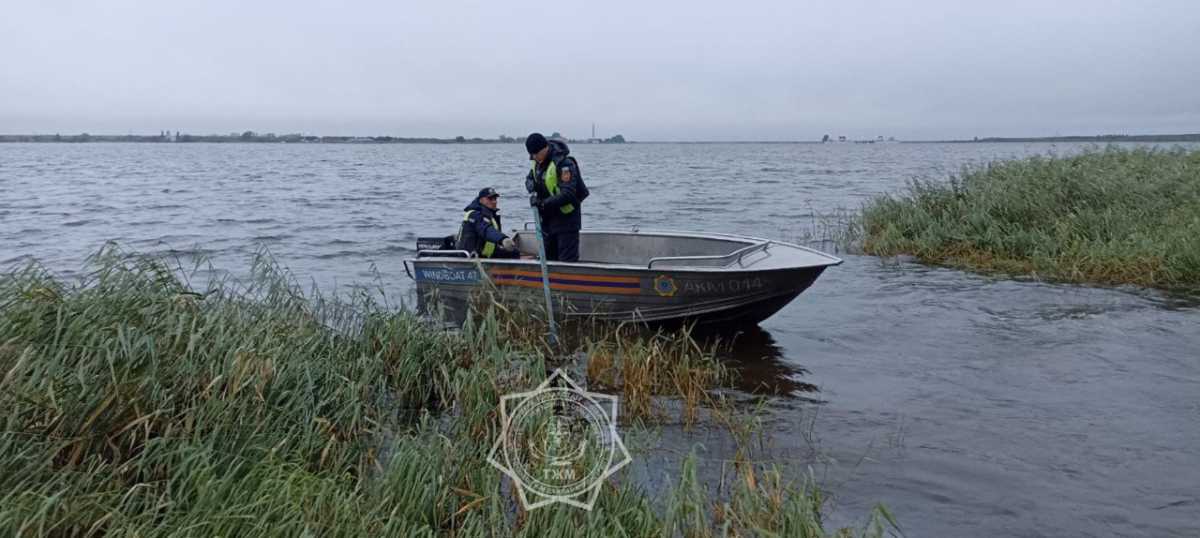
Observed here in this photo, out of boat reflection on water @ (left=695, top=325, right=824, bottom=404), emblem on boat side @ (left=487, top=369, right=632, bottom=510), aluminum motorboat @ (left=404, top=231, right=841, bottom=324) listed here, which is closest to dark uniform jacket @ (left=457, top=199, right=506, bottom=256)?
aluminum motorboat @ (left=404, top=231, right=841, bottom=324)

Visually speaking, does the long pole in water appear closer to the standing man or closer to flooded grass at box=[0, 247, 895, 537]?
the standing man

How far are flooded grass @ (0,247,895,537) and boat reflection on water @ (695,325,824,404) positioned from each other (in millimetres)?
1871

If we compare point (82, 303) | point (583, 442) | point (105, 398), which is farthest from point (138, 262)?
point (583, 442)

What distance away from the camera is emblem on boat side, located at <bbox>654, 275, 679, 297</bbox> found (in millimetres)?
7961

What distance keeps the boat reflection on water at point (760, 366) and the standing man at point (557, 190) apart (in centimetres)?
167

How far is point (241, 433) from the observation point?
13.8 feet

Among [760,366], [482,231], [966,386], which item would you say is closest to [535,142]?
[482,231]

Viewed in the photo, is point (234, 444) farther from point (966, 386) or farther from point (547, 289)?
point (966, 386)

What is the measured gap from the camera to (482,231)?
344 inches

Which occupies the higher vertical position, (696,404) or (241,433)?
(241,433)

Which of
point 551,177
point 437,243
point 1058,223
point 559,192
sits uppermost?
point 551,177

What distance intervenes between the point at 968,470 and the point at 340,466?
3.69m

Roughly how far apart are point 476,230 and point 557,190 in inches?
38.5

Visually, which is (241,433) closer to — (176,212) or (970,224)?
(970,224)
